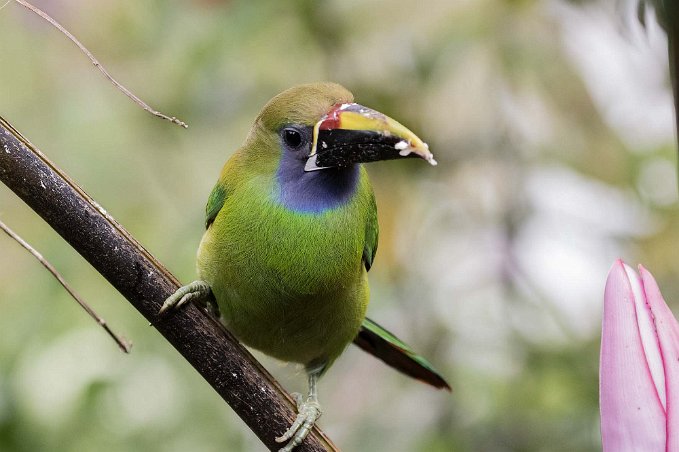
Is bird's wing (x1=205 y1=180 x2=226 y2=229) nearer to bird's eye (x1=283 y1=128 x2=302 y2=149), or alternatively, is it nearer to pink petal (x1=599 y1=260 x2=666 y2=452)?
bird's eye (x1=283 y1=128 x2=302 y2=149)

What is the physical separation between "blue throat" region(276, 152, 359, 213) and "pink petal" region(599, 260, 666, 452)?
2.05 feet

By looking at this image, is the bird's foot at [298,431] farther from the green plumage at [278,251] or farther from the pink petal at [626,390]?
the pink petal at [626,390]

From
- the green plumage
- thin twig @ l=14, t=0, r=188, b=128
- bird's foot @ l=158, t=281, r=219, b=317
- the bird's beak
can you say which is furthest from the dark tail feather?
thin twig @ l=14, t=0, r=188, b=128

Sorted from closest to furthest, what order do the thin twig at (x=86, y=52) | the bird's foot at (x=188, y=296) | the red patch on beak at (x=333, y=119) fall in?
the thin twig at (x=86, y=52) → the bird's foot at (x=188, y=296) → the red patch on beak at (x=333, y=119)

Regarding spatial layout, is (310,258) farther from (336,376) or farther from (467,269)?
(336,376)

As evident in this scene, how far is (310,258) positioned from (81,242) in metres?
0.38

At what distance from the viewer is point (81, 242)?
37.4 inches

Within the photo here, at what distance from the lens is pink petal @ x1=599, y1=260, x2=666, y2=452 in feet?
2.14

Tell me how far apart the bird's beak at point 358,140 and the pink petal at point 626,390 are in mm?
351

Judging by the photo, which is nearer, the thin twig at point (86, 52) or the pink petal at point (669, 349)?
the pink petal at point (669, 349)

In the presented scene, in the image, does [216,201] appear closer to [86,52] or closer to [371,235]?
[371,235]

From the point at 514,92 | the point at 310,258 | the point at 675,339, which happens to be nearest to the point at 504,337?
the point at 514,92

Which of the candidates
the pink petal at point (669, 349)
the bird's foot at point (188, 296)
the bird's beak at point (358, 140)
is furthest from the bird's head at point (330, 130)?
the pink petal at point (669, 349)

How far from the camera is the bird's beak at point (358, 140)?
103cm
